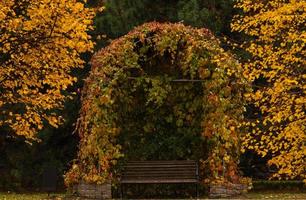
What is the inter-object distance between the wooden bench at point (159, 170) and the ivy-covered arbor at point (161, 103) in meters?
0.29

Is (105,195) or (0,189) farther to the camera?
(0,189)

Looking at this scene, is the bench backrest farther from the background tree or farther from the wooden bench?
the background tree

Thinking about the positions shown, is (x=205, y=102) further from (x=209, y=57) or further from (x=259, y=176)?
(x=259, y=176)

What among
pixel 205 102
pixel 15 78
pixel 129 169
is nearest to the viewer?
pixel 15 78

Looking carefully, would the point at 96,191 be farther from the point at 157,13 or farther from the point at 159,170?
the point at 157,13

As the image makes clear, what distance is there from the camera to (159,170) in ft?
39.2

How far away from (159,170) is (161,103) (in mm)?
1420

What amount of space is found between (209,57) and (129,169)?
2.94 m

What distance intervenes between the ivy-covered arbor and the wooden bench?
0.29m

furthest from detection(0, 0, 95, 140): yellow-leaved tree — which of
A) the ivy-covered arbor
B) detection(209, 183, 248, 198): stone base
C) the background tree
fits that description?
the background tree

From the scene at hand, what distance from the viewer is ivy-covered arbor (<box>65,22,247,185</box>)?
10.8 m

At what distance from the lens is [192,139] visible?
12.6 meters

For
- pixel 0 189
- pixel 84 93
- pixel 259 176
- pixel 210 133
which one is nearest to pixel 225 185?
pixel 210 133

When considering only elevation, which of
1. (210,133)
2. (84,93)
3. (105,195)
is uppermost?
(84,93)
